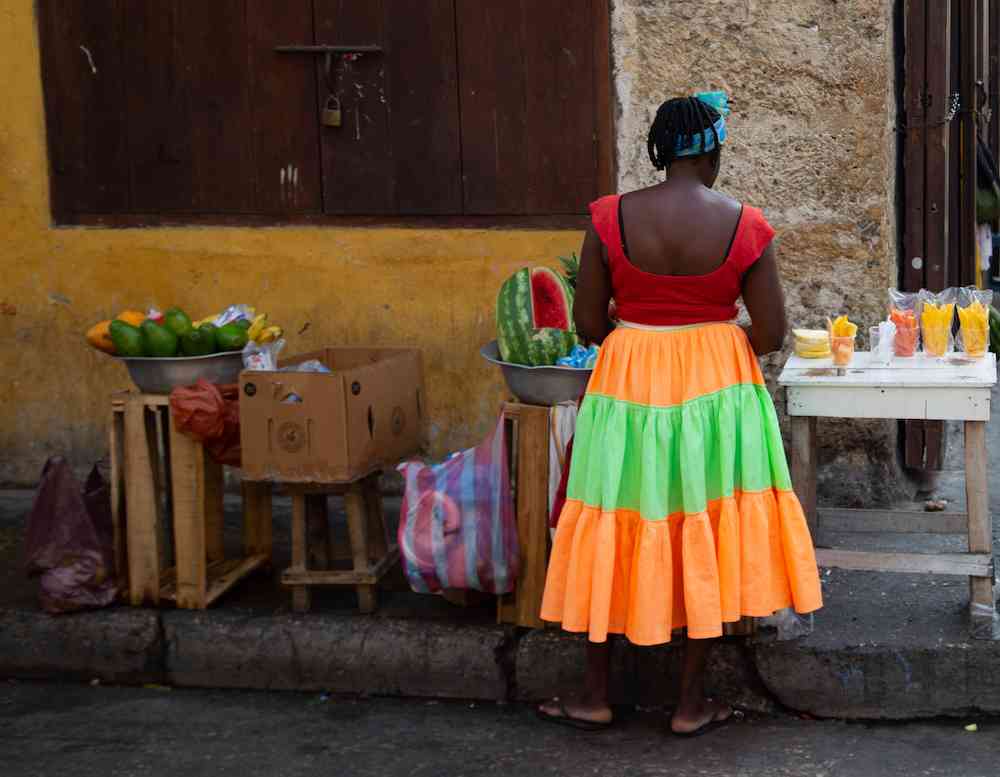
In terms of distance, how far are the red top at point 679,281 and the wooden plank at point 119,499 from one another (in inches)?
69.6

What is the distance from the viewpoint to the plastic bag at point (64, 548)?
452cm

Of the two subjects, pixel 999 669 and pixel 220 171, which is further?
pixel 220 171

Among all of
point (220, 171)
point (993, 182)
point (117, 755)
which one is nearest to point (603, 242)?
point (117, 755)

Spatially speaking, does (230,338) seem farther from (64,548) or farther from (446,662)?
(446,662)

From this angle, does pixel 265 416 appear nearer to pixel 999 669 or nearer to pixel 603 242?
pixel 603 242

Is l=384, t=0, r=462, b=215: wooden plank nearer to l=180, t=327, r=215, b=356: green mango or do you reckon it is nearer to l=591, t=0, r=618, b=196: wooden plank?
l=591, t=0, r=618, b=196: wooden plank

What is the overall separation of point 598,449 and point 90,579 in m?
1.79

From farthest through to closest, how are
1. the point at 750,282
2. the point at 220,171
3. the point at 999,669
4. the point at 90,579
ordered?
1. the point at 220,171
2. the point at 90,579
3. the point at 999,669
4. the point at 750,282

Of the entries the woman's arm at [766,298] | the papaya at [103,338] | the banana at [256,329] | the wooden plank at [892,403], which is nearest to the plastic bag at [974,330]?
the wooden plank at [892,403]

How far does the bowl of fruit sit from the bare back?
1.52 meters

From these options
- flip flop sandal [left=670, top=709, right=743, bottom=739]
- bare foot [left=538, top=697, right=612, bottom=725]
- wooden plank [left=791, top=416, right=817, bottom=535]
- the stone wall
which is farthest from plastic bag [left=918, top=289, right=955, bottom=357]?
bare foot [left=538, top=697, right=612, bottom=725]

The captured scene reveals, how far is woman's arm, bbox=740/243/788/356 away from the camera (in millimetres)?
3652

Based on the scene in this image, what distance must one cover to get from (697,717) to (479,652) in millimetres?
703

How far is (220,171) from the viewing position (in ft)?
18.4
